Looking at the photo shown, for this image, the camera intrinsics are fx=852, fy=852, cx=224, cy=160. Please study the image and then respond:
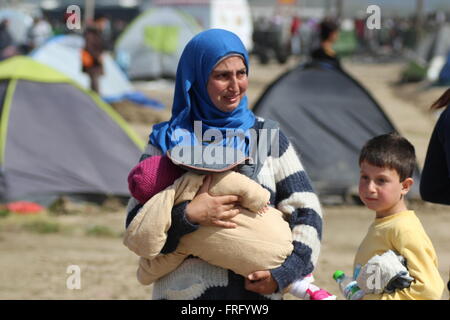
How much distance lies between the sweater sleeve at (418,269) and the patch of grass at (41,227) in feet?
17.3

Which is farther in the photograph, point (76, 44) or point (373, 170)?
point (76, 44)

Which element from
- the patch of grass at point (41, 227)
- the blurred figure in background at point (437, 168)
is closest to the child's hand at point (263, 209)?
the blurred figure in background at point (437, 168)

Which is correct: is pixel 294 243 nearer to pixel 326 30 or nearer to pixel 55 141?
pixel 55 141

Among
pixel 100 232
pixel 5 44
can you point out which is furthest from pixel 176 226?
pixel 5 44

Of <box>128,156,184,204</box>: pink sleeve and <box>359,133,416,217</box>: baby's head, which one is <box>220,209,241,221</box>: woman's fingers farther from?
<box>359,133,416,217</box>: baby's head

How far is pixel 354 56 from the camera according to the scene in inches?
1389

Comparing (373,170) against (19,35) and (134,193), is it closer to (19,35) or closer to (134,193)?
(134,193)

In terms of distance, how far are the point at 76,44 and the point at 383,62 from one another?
19095 millimetres

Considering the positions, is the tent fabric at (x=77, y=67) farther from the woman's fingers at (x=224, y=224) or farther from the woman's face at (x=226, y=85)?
the woman's fingers at (x=224, y=224)

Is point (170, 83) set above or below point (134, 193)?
below

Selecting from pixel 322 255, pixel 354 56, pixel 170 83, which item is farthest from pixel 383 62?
pixel 322 255
